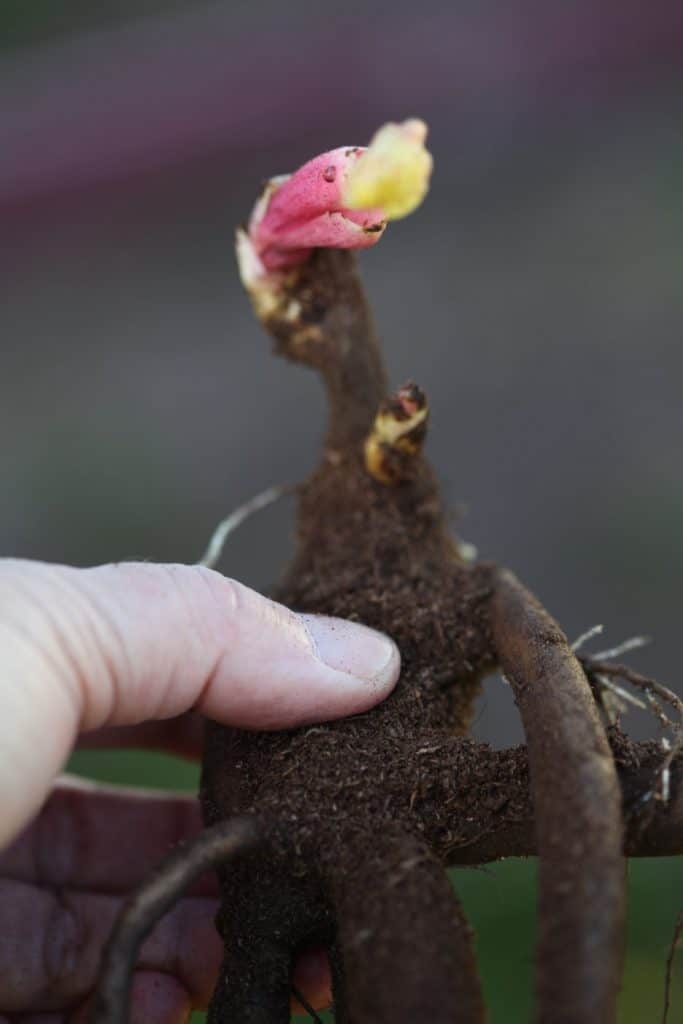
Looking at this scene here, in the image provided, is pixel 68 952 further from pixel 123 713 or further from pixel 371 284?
pixel 371 284

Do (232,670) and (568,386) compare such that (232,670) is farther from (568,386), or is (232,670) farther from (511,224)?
(511,224)

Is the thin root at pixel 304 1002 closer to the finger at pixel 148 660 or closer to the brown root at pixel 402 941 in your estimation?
the brown root at pixel 402 941

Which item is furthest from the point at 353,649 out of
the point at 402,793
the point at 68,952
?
the point at 68,952

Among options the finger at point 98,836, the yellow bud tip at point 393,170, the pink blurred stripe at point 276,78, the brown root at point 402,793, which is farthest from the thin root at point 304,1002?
the pink blurred stripe at point 276,78

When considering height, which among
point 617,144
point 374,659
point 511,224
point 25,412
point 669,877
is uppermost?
point 617,144

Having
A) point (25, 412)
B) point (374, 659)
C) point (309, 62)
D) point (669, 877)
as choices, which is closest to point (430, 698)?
point (374, 659)

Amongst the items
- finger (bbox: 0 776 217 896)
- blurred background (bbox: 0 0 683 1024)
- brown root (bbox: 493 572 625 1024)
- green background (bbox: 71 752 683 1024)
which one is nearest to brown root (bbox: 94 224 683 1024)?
brown root (bbox: 493 572 625 1024)
